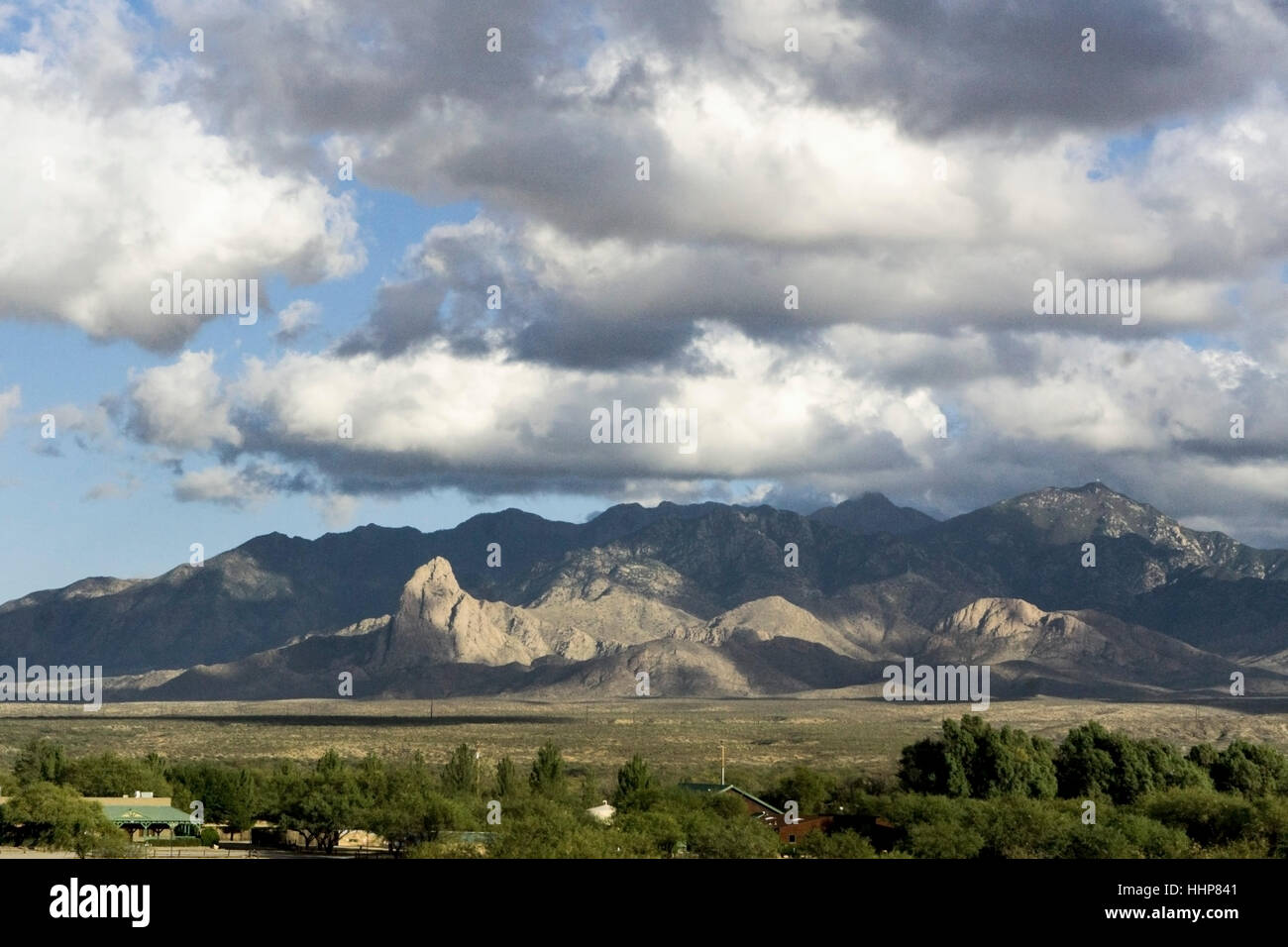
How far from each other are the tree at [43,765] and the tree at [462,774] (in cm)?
3030

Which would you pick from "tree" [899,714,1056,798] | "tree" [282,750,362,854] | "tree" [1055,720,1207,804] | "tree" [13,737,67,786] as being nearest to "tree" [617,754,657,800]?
"tree" [282,750,362,854]

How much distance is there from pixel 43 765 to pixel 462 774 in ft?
111

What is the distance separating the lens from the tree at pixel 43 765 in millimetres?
121375

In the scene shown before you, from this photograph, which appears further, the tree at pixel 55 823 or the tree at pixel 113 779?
the tree at pixel 113 779

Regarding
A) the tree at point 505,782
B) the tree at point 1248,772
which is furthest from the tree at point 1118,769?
the tree at point 505,782

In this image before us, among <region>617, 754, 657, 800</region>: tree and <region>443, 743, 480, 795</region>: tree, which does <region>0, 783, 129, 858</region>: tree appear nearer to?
<region>443, 743, 480, 795</region>: tree

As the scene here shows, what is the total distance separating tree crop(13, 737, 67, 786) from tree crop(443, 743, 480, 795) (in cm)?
3030

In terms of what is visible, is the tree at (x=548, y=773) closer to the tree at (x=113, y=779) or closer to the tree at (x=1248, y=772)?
the tree at (x=113, y=779)

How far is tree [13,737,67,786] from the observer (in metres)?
121

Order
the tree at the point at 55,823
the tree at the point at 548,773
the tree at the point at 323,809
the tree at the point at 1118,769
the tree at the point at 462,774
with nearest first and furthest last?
the tree at the point at 55,823 → the tree at the point at 323,809 → the tree at the point at 1118,769 → the tree at the point at 548,773 → the tree at the point at 462,774

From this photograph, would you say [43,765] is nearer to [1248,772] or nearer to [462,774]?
[462,774]
